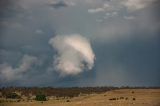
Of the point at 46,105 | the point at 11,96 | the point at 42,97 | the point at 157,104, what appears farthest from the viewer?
the point at 11,96

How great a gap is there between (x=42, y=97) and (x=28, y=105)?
84.0ft

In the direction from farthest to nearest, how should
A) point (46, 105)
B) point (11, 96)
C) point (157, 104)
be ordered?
point (11, 96) < point (46, 105) < point (157, 104)

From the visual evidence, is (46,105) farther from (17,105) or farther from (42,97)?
(42,97)

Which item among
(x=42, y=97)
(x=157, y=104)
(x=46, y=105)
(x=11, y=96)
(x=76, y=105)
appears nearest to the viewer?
(x=157, y=104)

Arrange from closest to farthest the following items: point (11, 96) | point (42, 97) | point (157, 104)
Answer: point (157, 104), point (42, 97), point (11, 96)

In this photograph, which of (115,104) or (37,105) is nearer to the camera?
(115,104)

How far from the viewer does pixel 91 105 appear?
77.7m

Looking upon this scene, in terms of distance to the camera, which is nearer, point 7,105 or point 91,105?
point 91,105

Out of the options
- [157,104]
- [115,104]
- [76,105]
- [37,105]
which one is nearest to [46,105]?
[37,105]

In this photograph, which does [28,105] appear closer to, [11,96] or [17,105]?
[17,105]

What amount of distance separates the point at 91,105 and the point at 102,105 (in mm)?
2114

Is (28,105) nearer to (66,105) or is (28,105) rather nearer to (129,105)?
(66,105)

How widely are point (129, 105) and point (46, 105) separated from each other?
64.9 ft

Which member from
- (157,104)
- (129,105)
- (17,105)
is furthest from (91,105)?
(17,105)
